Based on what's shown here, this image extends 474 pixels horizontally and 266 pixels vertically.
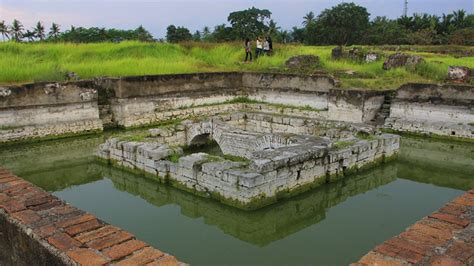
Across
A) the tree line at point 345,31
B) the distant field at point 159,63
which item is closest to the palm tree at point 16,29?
the tree line at point 345,31

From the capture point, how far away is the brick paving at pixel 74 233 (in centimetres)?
279

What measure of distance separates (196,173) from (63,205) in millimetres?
3259

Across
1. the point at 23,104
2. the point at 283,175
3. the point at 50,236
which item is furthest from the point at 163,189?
the point at 23,104

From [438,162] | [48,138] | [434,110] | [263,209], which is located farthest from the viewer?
[434,110]

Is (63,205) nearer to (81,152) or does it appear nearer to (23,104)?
(81,152)

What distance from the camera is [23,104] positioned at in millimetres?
10477

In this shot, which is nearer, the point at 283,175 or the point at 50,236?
the point at 50,236

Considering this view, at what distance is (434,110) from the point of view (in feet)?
36.1

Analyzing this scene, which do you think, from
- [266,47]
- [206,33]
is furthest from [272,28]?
[266,47]

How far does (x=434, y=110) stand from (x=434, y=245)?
354 inches

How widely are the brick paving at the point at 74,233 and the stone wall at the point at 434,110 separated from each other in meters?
8.39

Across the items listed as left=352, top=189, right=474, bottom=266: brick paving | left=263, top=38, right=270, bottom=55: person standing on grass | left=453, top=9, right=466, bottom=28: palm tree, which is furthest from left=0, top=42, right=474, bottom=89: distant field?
left=453, top=9, right=466, bottom=28: palm tree

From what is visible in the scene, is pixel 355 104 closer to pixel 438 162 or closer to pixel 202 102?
pixel 438 162

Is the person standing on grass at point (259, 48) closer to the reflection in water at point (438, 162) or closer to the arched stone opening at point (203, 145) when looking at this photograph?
the arched stone opening at point (203, 145)
